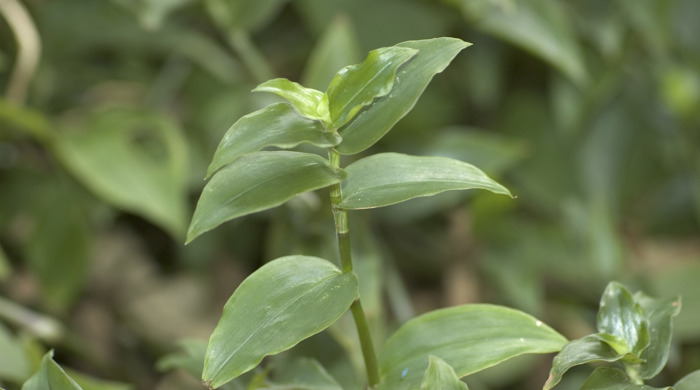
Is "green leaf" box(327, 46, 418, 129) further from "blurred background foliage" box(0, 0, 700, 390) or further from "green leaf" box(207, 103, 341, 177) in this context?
"blurred background foliage" box(0, 0, 700, 390)

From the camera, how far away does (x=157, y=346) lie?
3.57ft

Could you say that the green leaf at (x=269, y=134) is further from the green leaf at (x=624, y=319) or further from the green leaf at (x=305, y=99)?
the green leaf at (x=624, y=319)

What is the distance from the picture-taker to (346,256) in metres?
0.41

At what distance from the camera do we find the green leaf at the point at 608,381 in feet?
1.30

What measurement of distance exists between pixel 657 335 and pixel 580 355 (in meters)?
0.06

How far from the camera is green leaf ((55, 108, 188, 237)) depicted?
87 centimetres

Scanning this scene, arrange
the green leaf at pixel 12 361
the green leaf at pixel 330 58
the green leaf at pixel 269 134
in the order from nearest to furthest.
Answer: the green leaf at pixel 269 134, the green leaf at pixel 12 361, the green leaf at pixel 330 58

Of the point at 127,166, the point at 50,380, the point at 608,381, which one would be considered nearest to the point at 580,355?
the point at 608,381

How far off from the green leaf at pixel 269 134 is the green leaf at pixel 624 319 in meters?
0.18

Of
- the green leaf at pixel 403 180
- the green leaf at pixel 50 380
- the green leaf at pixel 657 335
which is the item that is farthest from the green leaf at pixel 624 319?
the green leaf at pixel 50 380

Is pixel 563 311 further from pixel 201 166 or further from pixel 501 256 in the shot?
pixel 201 166

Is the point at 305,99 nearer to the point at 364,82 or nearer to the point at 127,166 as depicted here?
the point at 364,82

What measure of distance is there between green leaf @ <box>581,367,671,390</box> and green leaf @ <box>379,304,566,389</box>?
0.08ft

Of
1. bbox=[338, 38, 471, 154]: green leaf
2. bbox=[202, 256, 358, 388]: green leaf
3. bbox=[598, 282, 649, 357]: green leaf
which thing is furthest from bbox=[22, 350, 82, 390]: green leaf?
bbox=[598, 282, 649, 357]: green leaf
